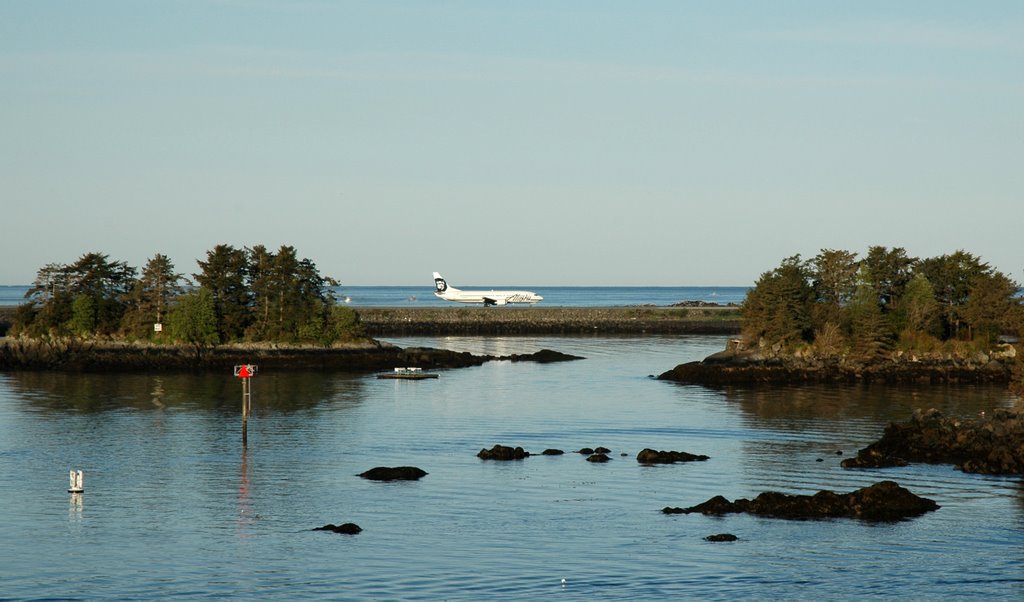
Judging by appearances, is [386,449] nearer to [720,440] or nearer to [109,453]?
[109,453]

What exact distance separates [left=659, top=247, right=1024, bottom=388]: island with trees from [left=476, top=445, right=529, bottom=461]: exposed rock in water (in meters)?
42.9

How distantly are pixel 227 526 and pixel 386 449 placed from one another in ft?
62.1

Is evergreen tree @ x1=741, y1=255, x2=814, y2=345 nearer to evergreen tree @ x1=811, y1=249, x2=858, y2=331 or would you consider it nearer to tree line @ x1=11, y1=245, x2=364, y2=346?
evergreen tree @ x1=811, y1=249, x2=858, y2=331

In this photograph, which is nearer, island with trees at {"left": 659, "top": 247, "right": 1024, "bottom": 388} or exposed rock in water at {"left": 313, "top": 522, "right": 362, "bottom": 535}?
exposed rock in water at {"left": 313, "top": 522, "right": 362, "bottom": 535}

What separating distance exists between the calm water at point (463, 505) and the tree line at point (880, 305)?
62.4 ft

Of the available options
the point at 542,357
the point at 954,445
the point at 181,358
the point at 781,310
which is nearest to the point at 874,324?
the point at 781,310

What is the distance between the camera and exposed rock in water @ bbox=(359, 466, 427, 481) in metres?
47.6

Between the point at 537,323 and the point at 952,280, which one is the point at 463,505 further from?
the point at 537,323

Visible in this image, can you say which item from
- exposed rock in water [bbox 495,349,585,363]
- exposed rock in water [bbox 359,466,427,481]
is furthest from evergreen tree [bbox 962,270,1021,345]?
exposed rock in water [bbox 359,466,427,481]

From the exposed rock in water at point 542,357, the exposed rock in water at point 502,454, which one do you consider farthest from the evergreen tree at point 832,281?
Result: the exposed rock in water at point 502,454

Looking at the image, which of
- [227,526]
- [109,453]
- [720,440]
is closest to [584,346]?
[720,440]

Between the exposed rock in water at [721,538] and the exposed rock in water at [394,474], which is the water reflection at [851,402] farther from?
the exposed rock in water at [721,538]

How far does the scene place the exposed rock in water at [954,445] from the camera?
163 ft

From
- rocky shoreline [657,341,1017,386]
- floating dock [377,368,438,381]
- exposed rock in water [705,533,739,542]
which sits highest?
rocky shoreline [657,341,1017,386]
